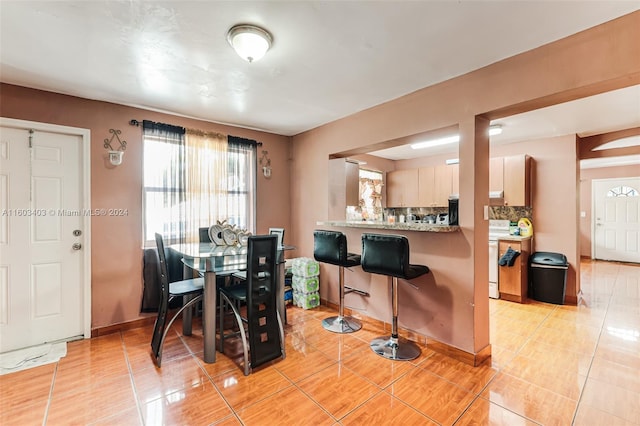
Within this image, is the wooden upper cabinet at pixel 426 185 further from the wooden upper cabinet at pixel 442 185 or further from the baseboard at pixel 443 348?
the baseboard at pixel 443 348

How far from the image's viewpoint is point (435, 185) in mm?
5551

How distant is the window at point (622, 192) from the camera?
6.72 metres

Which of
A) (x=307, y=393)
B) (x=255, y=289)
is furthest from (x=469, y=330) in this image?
(x=255, y=289)

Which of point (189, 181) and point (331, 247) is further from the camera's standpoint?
point (189, 181)

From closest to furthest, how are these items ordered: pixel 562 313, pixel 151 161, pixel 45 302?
1. pixel 45 302
2. pixel 151 161
3. pixel 562 313

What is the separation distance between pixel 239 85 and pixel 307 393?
2725 mm

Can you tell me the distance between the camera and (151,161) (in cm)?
337

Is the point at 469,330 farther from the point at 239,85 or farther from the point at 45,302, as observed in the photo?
the point at 45,302

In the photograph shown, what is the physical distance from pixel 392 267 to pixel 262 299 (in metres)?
1.18

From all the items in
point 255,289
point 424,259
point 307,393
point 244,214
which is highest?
point 244,214

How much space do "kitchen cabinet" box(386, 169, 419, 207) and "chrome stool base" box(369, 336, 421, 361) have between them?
355 centimetres

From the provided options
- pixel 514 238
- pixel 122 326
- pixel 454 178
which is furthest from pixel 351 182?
pixel 122 326

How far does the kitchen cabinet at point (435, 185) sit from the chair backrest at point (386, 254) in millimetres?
3359

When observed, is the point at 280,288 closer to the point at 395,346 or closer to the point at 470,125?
the point at 395,346
